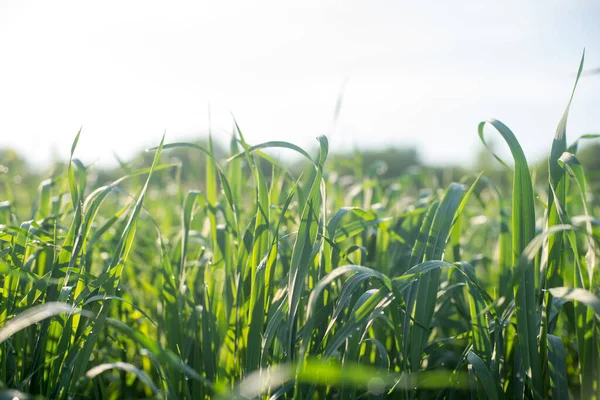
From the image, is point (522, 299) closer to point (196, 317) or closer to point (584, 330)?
point (584, 330)

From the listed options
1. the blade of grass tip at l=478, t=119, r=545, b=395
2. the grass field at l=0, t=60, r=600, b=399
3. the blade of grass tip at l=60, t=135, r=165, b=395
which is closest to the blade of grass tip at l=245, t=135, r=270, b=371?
the grass field at l=0, t=60, r=600, b=399

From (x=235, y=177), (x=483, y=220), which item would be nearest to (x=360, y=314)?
(x=235, y=177)

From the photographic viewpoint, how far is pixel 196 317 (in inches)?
34.9

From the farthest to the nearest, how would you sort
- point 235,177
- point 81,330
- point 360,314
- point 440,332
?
1. point 440,332
2. point 235,177
3. point 81,330
4. point 360,314

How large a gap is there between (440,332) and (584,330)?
22.7 inches

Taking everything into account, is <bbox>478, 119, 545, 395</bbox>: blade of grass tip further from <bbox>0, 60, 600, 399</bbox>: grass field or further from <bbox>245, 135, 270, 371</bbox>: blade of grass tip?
<bbox>245, 135, 270, 371</bbox>: blade of grass tip

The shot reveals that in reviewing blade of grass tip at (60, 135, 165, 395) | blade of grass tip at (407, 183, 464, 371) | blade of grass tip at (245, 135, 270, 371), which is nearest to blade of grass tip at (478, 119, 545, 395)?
blade of grass tip at (407, 183, 464, 371)

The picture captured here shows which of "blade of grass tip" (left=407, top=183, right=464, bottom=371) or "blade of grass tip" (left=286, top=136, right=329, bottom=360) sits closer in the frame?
"blade of grass tip" (left=286, top=136, right=329, bottom=360)

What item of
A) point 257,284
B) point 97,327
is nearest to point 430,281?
point 257,284

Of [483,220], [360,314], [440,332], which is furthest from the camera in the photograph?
[483,220]

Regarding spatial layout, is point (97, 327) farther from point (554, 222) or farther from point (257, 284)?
point (554, 222)

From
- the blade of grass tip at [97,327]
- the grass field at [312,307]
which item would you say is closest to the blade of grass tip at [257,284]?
the grass field at [312,307]

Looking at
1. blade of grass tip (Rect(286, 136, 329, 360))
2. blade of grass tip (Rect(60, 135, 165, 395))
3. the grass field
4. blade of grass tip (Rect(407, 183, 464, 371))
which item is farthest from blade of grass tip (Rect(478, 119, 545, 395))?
blade of grass tip (Rect(60, 135, 165, 395))

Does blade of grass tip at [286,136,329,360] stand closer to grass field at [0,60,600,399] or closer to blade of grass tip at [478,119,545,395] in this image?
grass field at [0,60,600,399]
